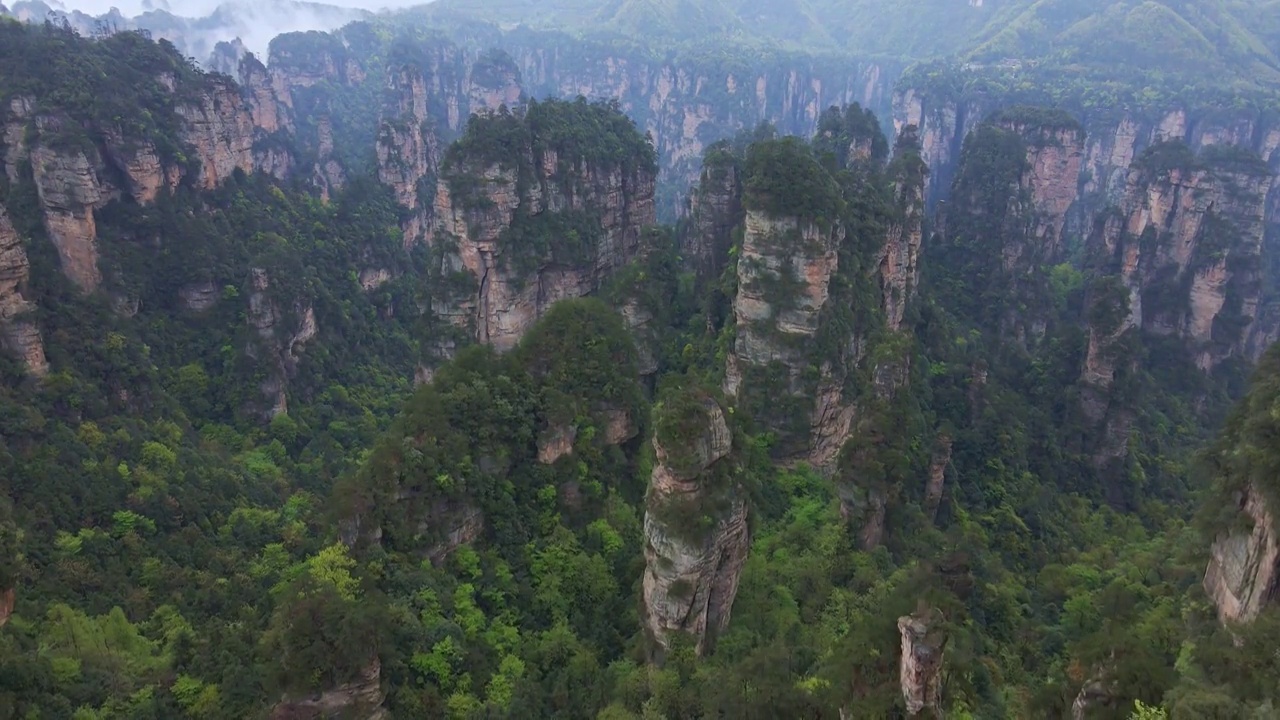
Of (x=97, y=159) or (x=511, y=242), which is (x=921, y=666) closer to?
(x=511, y=242)

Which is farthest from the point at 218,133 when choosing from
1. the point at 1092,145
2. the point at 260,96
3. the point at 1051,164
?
the point at 1092,145

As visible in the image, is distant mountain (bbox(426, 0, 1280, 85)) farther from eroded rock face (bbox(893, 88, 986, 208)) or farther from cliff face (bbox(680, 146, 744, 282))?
cliff face (bbox(680, 146, 744, 282))

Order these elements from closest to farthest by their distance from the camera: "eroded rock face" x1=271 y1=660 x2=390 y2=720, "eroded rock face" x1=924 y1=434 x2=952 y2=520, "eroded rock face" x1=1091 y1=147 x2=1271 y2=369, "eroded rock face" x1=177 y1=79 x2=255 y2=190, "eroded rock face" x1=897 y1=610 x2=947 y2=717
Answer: "eroded rock face" x1=897 y1=610 x2=947 y2=717 → "eroded rock face" x1=271 y1=660 x2=390 y2=720 → "eroded rock face" x1=924 y1=434 x2=952 y2=520 → "eroded rock face" x1=177 y1=79 x2=255 y2=190 → "eroded rock face" x1=1091 y1=147 x2=1271 y2=369

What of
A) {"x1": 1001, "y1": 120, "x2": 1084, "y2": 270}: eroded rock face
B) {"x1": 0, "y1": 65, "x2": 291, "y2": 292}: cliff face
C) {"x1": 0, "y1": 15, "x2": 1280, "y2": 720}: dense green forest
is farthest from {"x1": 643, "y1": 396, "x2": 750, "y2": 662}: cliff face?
{"x1": 1001, "y1": 120, "x2": 1084, "y2": 270}: eroded rock face

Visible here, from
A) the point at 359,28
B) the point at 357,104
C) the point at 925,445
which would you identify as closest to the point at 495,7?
the point at 359,28

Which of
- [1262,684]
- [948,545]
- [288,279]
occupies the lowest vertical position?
[948,545]

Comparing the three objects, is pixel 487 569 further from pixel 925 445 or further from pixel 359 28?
pixel 359 28

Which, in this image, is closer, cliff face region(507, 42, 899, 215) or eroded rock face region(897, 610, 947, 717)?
eroded rock face region(897, 610, 947, 717)
